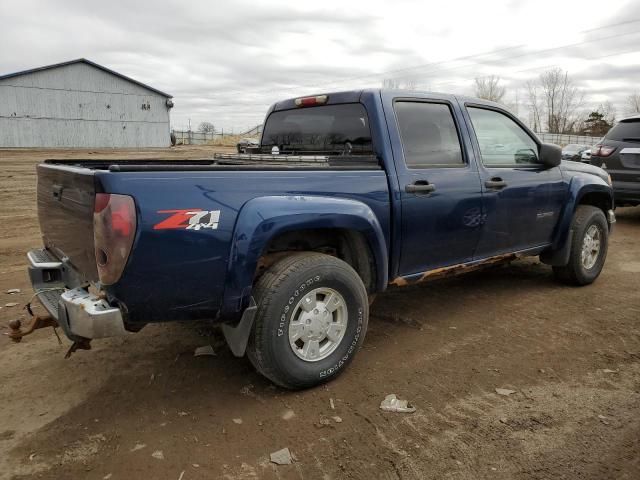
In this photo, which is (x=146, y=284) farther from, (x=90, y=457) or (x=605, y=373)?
(x=605, y=373)

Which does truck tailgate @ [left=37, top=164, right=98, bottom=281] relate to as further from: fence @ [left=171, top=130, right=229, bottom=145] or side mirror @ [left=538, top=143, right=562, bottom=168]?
fence @ [left=171, top=130, right=229, bottom=145]

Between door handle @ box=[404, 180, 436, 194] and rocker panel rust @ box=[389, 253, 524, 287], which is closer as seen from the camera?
door handle @ box=[404, 180, 436, 194]

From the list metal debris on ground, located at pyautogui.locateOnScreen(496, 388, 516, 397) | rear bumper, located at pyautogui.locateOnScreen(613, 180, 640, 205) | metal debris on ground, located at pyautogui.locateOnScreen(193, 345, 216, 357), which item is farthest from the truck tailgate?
rear bumper, located at pyautogui.locateOnScreen(613, 180, 640, 205)

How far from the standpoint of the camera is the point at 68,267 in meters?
3.27

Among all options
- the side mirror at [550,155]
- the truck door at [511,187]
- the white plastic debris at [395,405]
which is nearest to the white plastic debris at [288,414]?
the white plastic debris at [395,405]

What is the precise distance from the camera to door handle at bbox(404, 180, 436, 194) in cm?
373

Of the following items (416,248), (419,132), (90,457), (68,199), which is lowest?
(90,457)

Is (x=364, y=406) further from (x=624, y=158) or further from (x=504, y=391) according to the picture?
(x=624, y=158)

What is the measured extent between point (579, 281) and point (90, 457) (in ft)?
16.1

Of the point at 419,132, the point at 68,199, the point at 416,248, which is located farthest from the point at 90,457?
the point at 419,132

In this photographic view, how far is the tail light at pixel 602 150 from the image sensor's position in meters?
9.30

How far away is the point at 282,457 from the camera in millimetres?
2674

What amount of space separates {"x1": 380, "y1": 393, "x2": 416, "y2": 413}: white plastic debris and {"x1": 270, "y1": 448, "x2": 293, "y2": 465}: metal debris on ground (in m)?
0.69

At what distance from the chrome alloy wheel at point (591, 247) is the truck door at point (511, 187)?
57cm
